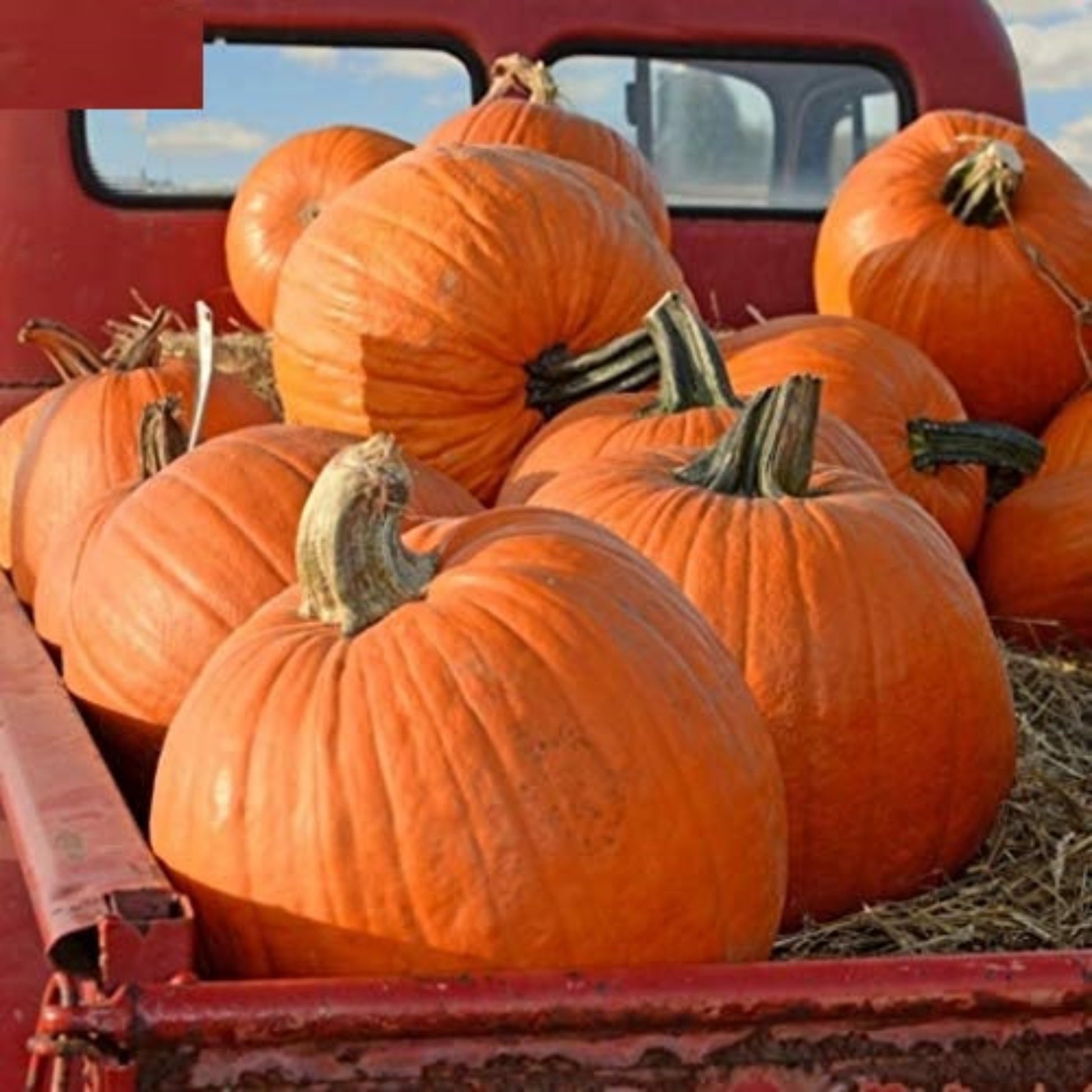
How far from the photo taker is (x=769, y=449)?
257 centimetres

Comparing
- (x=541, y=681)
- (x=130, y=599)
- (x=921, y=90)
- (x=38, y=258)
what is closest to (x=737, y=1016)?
(x=541, y=681)

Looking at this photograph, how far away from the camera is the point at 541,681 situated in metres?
1.93

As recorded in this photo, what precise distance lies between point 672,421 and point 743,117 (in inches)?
97.0

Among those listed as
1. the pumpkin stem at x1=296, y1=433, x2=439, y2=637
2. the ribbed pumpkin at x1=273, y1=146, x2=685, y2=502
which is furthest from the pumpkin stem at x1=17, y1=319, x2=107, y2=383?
the pumpkin stem at x1=296, y1=433, x2=439, y2=637

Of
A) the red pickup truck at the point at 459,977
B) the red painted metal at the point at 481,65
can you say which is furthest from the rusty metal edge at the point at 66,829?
the red painted metal at the point at 481,65

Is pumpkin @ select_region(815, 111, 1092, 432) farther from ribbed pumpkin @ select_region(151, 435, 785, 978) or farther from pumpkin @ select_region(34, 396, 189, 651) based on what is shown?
ribbed pumpkin @ select_region(151, 435, 785, 978)

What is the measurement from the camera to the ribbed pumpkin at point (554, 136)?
4.45 meters

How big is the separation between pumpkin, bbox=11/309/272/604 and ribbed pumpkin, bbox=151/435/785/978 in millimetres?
1546

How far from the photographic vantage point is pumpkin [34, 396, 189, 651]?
2947 mm

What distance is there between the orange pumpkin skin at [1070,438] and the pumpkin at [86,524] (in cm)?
154

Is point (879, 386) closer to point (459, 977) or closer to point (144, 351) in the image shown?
point (144, 351)

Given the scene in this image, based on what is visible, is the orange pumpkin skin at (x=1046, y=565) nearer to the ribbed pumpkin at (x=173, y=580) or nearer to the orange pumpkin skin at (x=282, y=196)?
the ribbed pumpkin at (x=173, y=580)

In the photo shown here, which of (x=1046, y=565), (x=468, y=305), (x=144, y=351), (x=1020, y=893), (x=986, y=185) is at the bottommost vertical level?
(x=1046, y=565)

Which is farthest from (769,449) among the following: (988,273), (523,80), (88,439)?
(523,80)
